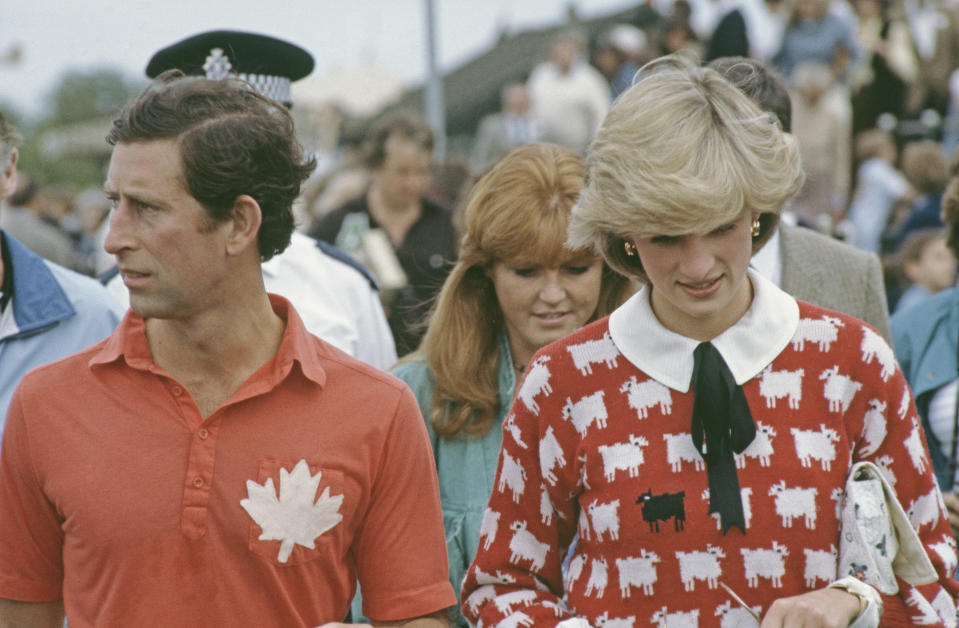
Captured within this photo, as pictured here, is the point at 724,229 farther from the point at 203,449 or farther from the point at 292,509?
the point at 203,449

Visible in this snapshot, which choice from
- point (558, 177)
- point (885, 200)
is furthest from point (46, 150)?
point (558, 177)

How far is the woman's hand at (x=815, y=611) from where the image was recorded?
2.50 metres

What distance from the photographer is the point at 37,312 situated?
404cm

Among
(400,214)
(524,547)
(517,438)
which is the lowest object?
(400,214)

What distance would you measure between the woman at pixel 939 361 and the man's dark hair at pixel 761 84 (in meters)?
1.10

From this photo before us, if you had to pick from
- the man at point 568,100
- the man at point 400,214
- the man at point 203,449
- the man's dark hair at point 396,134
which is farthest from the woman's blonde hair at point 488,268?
the man at point 568,100

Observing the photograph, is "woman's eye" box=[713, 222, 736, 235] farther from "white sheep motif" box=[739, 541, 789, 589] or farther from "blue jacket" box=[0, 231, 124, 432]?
"blue jacket" box=[0, 231, 124, 432]

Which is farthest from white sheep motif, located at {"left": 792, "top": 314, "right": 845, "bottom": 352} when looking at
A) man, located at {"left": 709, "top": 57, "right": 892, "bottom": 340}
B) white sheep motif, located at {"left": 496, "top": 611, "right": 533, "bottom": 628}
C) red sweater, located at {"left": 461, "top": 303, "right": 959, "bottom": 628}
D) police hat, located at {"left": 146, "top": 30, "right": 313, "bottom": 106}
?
police hat, located at {"left": 146, "top": 30, "right": 313, "bottom": 106}

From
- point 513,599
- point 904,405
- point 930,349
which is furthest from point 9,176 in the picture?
point 930,349

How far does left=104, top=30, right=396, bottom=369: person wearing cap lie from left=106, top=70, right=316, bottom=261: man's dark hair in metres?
1.45

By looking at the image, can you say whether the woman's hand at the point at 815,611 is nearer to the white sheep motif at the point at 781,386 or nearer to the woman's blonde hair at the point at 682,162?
the white sheep motif at the point at 781,386

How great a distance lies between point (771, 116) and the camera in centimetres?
296

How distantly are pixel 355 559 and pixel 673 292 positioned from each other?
958 millimetres

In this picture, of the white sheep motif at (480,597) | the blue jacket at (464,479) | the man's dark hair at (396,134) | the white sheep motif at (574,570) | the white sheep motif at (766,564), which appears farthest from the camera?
the man's dark hair at (396,134)
